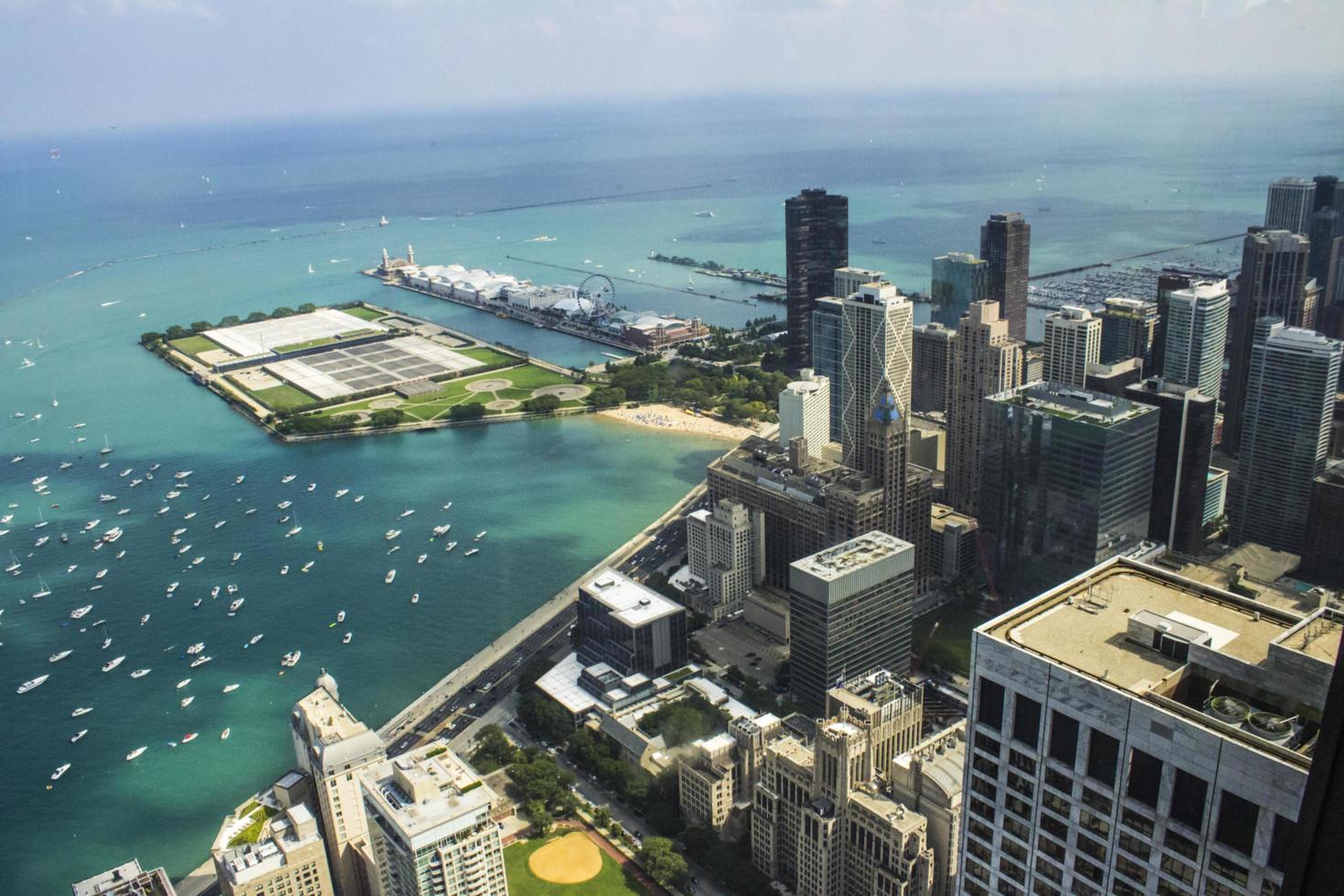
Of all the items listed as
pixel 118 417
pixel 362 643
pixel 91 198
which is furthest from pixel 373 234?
pixel 362 643

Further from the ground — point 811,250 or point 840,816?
point 811,250

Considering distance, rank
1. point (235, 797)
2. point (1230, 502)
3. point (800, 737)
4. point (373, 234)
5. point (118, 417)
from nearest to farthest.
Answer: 1. point (800, 737)
2. point (235, 797)
3. point (1230, 502)
4. point (118, 417)
5. point (373, 234)

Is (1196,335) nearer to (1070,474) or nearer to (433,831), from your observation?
(1070,474)

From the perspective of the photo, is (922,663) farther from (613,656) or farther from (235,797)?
(235,797)

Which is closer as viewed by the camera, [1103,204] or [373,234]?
[1103,204]

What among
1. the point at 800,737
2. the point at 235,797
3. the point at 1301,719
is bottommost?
the point at 235,797

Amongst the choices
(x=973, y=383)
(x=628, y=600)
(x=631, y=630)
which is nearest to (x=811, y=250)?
(x=973, y=383)

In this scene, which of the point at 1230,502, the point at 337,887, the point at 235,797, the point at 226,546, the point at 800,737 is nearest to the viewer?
the point at 337,887
